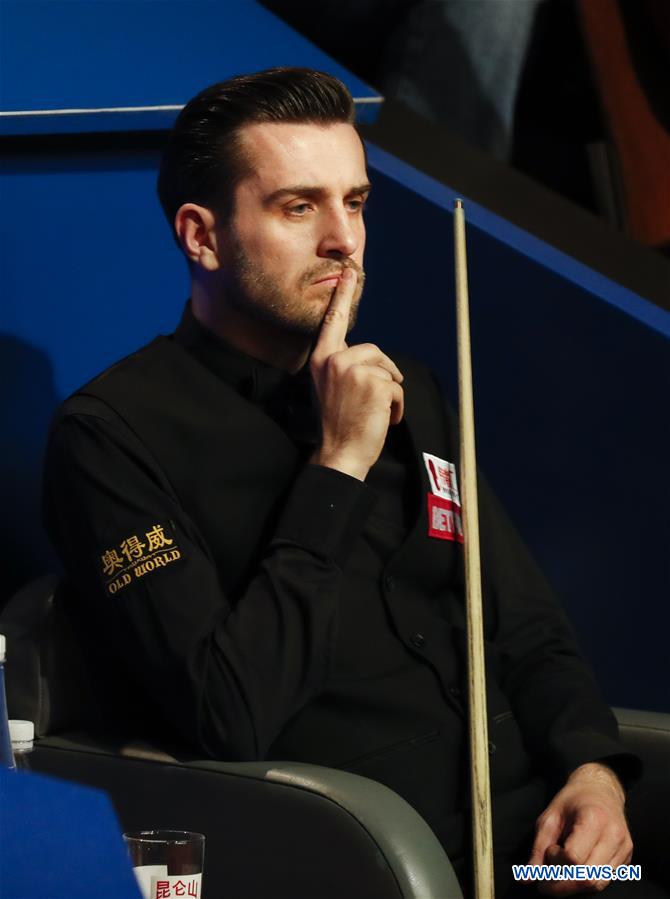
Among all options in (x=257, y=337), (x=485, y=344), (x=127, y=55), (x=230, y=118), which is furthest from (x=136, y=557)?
(x=127, y=55)

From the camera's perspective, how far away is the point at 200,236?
Result: 1.69 m

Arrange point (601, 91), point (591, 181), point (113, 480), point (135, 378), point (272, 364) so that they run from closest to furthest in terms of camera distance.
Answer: point (113, 480) → point (135, 378) → point (272, 364) → point (601, 91) → point (591, 181)

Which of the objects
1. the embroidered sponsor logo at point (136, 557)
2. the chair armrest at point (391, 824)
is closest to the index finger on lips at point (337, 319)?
the embroidered sponsor logo at point (136, 557)

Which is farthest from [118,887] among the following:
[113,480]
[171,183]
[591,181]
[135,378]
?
[591,181]

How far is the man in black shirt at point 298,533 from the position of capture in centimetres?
Answer: 139

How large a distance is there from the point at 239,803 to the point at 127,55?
51.6 inches

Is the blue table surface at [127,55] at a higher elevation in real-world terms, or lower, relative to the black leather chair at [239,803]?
higher

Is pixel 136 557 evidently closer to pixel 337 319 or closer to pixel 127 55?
pixel 337 319

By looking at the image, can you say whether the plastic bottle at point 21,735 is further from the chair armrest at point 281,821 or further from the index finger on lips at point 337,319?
the index finger on lips at point 337,319

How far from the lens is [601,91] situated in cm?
271

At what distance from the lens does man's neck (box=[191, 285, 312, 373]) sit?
1.66 m

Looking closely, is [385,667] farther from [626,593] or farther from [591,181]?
[591,181]

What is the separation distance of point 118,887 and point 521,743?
90 cm

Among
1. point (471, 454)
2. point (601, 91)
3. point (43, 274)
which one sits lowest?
point (471, 454)
